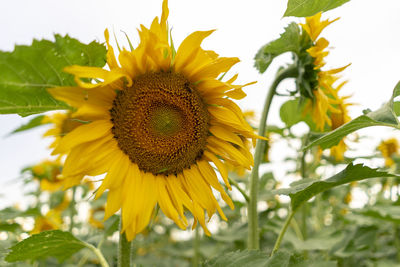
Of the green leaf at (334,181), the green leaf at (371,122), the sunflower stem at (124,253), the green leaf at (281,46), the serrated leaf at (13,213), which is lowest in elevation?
the serrated leaf at (13,213)

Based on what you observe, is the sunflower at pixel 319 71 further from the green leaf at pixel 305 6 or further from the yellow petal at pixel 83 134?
the yellow petal at pixel 83 134

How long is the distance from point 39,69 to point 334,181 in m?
1.11

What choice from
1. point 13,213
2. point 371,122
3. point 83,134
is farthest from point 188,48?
point 13,213

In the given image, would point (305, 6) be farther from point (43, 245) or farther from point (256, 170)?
point (43, 245)

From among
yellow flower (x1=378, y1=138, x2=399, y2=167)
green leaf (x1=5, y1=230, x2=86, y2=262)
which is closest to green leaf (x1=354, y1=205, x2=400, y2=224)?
green leaf (x1=5, y1=230, x2=86, y2=262)

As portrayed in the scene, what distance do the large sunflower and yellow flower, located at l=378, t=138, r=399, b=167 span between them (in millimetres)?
3636

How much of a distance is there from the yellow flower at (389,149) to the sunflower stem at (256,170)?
3.08 meters

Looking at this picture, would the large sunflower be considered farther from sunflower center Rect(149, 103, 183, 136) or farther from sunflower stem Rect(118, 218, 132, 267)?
sunflower stem Rect(118, 218, 132, 267)

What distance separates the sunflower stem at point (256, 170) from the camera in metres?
1.80

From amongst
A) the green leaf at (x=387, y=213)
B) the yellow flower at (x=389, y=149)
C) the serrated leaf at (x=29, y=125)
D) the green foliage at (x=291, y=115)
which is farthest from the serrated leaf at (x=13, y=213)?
the yellow flower at (x=389, y=149)

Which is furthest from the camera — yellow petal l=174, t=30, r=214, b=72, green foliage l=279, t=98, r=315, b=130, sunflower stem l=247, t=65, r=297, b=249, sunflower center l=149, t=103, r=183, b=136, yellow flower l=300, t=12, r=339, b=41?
green foliage l=279, t=98, r=315, b=130

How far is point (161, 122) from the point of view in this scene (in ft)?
4.90

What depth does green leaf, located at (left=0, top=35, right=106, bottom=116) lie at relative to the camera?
1125 mm

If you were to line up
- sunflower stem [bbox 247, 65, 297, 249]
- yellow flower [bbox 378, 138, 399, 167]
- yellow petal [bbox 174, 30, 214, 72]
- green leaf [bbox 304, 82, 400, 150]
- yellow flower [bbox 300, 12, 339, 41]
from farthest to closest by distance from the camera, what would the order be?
1. yellow flower [bbox 378, 138, 399, 167]
2. yellow flower [bbox 300, 12, 339, 41]
3. sunflower stem [bbox 247, 65, 297, 249]
4. green leaf [bbox 304, 82, 400, 150]
5. yellow petal [bbox 174, 30, 214, 72]
